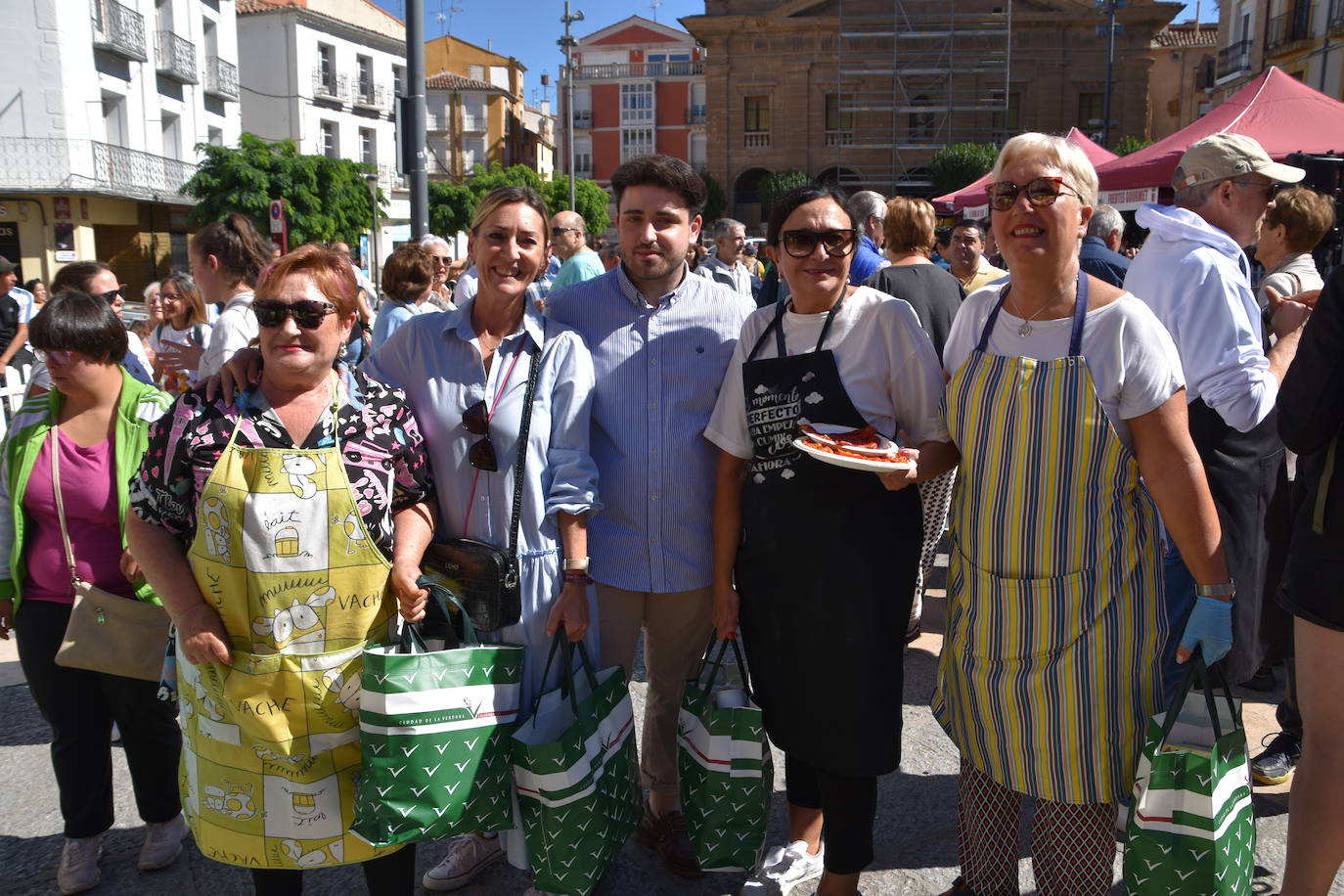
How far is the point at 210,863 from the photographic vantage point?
306cm

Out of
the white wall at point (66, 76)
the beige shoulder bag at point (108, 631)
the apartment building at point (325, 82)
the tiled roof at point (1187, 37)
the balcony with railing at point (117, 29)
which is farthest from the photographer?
the tiled roof at point (1187, 37)

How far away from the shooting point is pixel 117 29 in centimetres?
2389

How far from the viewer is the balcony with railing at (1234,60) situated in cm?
3500

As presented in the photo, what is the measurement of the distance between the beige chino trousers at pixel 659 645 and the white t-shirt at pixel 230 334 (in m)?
2.06

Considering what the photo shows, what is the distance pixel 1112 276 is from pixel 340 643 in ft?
13.2

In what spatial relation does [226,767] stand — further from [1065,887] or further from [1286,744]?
[1286,744]

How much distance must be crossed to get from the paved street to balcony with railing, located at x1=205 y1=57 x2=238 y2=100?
1170 inches

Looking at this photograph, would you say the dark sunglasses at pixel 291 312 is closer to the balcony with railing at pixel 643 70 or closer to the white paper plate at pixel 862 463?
the white paper plate at pixel 862 463

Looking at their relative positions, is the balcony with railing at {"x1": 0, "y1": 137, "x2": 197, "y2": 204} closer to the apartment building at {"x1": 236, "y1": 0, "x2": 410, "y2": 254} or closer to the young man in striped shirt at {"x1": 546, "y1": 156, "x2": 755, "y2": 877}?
the apartment building at {"x1": 236, "y1": 0, "x2": 410, "y2": 254}

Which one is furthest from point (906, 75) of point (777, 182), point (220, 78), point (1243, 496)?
point (1243, 496)

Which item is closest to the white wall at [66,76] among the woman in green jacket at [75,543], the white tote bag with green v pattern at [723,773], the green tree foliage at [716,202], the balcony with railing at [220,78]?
the balcony with railing at [220,78]

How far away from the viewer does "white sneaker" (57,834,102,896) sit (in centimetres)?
289

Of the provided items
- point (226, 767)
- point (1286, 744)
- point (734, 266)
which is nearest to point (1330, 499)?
point (1286, 744)

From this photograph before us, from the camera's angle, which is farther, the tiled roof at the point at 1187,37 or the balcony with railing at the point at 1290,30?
the tiled roof at the point at 1187,37
